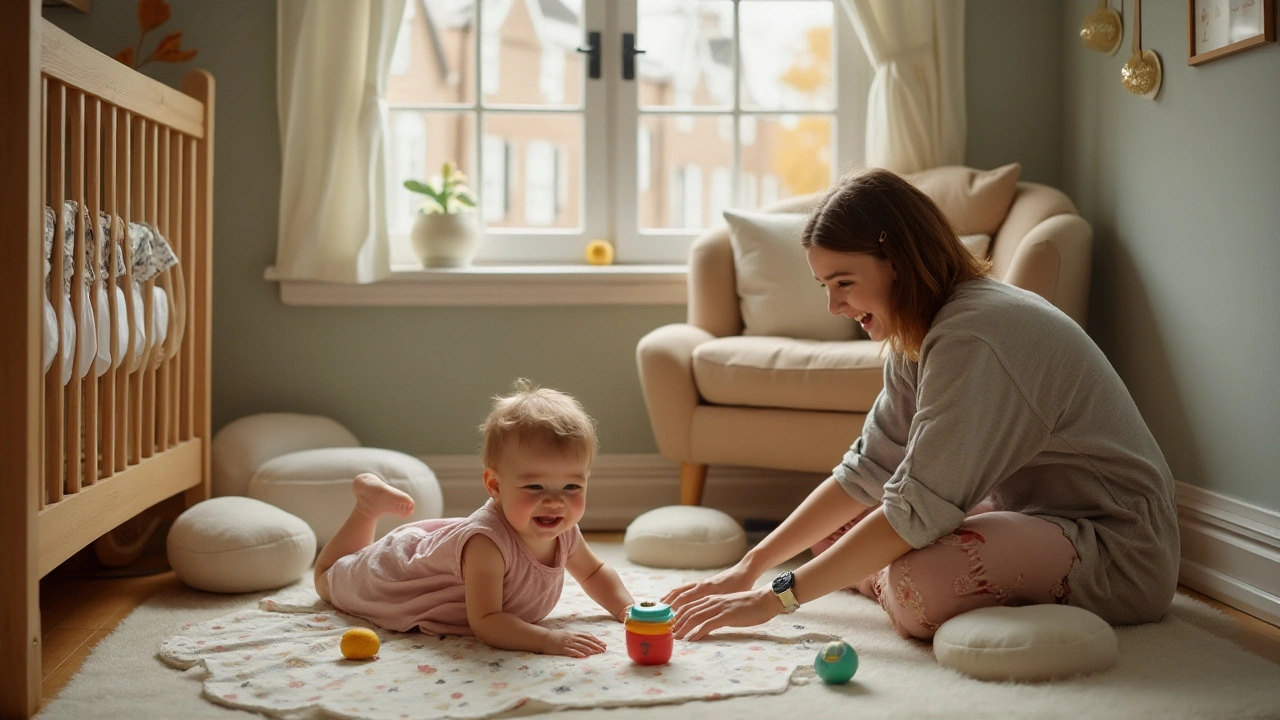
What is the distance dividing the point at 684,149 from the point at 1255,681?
2183mm

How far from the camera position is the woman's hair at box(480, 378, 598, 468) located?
1811 millimetres

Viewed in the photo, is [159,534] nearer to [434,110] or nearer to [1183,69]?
[434,110]

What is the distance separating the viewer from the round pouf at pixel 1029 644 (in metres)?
1.66

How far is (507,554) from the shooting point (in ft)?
6.05

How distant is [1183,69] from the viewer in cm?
254

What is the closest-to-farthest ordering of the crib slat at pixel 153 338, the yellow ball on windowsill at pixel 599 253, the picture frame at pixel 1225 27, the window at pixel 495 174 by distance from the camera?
1. the picture frame at pixel 1225 27
2. the crib slat at pixel 153 338
3. the yellow ball on windowsill at pixel 599 253
4. the window at pixel 495 174

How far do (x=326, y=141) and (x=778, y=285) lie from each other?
3.96ft

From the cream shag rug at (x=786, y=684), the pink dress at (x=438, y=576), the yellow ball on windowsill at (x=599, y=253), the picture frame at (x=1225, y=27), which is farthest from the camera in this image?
the yellow ball on windowsill at (x=599, y=253)

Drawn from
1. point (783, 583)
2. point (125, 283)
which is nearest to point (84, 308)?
point (125, 283)

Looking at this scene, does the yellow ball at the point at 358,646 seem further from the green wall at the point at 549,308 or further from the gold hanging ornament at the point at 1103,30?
the gold hanging ornament at the point at 1103,30

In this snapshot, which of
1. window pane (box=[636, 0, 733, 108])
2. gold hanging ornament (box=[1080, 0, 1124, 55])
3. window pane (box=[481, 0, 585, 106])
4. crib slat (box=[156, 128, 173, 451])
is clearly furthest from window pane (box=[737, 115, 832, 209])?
crib slat (box=[156, 128, 173, 451])

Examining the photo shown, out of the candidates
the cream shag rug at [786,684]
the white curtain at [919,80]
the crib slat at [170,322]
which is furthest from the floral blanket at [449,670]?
the white curtain at [919,80]

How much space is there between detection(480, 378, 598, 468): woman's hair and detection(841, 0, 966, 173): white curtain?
1.65 metres

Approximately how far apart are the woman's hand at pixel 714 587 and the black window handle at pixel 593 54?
183cm
